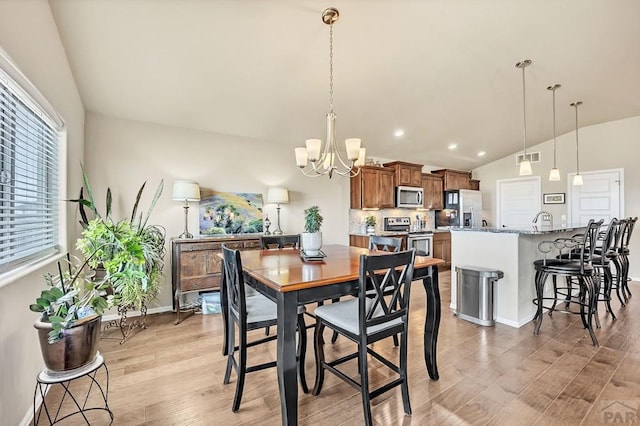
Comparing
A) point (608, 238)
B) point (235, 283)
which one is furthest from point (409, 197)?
point (235, 283)

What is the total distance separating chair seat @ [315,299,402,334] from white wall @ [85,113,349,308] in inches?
111

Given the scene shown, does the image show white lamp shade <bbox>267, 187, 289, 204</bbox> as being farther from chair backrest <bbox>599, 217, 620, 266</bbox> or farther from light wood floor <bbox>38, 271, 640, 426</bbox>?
chair backrest <bbox>599, 217, 620, 266</bbox>

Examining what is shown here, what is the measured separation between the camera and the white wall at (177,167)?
11.7 feet

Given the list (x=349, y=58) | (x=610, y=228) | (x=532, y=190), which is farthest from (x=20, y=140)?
(x=532, y=190)

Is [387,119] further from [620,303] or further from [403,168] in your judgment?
[620,303]

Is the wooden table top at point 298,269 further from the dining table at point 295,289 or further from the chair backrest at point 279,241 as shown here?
the chair backrest at point 279,241

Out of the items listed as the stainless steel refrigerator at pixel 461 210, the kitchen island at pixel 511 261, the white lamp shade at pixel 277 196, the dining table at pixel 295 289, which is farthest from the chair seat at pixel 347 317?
the stainless steel refrigerator at pixel 461 210

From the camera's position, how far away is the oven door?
18.9 feet

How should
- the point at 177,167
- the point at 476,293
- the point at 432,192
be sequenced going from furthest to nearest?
the point at 432,192 < the point at 177,167 < the point at 476,293

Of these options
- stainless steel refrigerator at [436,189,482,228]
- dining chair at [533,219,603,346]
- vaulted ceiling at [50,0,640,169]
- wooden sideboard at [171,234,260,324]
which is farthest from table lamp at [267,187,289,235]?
stainless steel refrigerator at [436,189,482,228]

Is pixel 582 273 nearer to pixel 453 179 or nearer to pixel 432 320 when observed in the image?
pixel 432 320

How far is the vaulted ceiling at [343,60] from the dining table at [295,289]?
80.8 inches

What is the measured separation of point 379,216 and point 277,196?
2.49 m

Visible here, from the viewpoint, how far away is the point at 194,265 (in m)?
3.61
